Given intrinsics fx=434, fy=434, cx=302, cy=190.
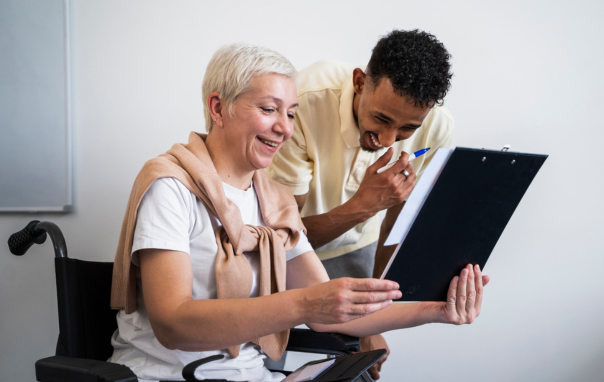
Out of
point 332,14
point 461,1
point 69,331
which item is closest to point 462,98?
point 461,1

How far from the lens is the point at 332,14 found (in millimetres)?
1791

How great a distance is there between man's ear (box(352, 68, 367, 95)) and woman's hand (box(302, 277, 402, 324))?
0.74m

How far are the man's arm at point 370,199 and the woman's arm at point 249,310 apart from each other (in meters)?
0.47

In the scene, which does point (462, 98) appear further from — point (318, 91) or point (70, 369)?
point (70, 369)

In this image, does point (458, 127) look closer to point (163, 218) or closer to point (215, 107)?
point (215, 107)

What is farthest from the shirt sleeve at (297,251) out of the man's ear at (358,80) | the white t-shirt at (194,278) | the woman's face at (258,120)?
the man's ear at (358,80)

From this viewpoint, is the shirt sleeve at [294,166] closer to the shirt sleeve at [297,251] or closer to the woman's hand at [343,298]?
the shirt sleeve at [297,251]

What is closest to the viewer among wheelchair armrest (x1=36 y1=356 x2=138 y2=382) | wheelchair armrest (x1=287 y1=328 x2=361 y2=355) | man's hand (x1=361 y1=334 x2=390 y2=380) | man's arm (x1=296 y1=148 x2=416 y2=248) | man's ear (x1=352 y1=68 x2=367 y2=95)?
wheelchair armrest (x1=36 y1=356 x2=138 y2=382)

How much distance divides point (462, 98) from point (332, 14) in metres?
0.65

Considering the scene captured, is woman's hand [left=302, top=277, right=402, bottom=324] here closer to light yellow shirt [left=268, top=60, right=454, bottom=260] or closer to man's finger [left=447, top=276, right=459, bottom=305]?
man's finger [left=447, top=276, right=459, bottom=305]

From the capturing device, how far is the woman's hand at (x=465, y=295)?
1.03 m

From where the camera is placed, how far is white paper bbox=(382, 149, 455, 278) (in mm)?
838

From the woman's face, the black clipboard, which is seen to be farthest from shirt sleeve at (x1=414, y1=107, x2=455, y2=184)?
the woman's face

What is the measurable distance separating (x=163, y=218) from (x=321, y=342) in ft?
1.79
